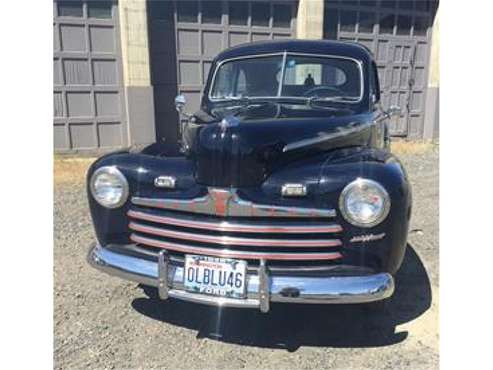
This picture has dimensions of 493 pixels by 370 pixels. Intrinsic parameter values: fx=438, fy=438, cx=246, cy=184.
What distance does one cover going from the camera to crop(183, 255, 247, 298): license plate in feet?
7.95

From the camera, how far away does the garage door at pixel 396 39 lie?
9648 mm

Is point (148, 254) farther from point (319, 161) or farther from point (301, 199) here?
point (319, 161)

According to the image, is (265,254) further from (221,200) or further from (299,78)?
(299,78)

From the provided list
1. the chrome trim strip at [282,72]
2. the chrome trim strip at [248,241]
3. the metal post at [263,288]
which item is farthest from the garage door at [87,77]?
the metal post at [263,288]

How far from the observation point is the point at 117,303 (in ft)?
10.5

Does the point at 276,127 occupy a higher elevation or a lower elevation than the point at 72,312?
higher

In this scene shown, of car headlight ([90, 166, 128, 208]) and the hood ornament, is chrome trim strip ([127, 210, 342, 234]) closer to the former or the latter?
car headlight ([90, 166, 128, 208])

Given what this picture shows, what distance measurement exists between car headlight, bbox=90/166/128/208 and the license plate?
2.07 ft

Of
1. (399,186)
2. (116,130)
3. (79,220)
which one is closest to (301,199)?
(399,186)

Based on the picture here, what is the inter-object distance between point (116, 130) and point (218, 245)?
21.9ft

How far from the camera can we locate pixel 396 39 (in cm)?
1036

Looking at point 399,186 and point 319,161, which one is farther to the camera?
Result: point 319,161

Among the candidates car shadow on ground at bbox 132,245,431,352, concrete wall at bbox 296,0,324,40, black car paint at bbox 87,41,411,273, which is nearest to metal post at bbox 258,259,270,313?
black car paint at bbox 87,41,411,273

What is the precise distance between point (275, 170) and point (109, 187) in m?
1.08
